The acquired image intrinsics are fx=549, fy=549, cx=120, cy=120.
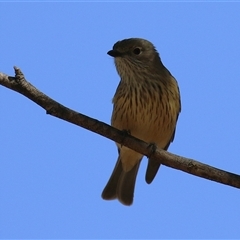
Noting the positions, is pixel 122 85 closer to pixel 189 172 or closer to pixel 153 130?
pixel 153 130

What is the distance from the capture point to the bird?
23.5ft

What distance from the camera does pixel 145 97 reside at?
284 inches

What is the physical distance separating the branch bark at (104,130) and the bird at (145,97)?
1308mm

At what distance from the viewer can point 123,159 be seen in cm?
831

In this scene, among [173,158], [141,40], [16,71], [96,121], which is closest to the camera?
[16,71]

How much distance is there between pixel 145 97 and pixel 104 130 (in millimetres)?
1945

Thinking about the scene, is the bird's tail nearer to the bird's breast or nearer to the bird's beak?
the bird's breast

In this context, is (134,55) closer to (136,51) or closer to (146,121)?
(136,51)

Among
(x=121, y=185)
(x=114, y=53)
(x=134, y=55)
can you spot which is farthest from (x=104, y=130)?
(x=121, y=185)

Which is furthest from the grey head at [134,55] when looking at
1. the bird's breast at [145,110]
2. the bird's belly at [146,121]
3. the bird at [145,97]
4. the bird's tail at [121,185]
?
the bird's tail at [121,185]

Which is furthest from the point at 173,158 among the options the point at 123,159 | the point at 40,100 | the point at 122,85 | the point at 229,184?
the point at 123,159

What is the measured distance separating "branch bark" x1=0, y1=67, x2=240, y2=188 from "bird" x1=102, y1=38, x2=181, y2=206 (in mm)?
1308

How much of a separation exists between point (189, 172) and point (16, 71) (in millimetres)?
1970

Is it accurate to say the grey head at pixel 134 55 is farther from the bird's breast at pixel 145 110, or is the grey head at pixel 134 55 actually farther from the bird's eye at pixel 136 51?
the bird's breast at pixel 145 110
